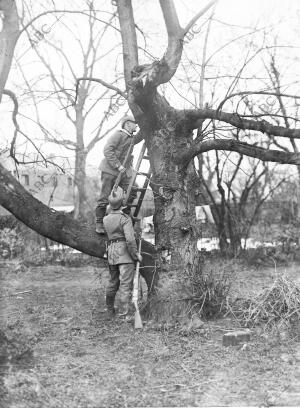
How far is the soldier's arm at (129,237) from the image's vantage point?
6.49 metres

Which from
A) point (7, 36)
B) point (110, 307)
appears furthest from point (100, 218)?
point (7, 36)

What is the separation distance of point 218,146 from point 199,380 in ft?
9.61

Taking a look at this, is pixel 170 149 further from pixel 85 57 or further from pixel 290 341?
pixel 85 57

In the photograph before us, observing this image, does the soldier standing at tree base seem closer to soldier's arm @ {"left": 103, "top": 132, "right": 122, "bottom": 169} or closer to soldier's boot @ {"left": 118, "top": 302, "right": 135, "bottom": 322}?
soldier's boot @ {"left": 118, "top": 302, "right": 135, "bottom": 322}

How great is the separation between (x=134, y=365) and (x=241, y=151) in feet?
9.45

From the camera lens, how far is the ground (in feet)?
14.2

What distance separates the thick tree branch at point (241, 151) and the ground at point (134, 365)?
6.69 feet

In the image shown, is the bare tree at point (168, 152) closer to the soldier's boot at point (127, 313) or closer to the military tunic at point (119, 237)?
the military tunic at point (119, 237)

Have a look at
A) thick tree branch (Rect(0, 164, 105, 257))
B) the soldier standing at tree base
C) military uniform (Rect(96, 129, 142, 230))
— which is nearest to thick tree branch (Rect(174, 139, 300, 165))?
military uniform (Rect(96, 129, 142, 230))

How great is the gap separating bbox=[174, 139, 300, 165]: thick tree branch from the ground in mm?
2038

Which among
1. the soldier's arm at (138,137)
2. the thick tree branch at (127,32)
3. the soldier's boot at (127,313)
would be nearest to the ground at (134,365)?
the soldier's boot at (127,313)

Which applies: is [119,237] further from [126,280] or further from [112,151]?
[112,151]

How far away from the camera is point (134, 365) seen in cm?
512

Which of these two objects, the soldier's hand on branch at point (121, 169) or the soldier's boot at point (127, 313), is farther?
the soldier's hand on branch at point (121, 169)
